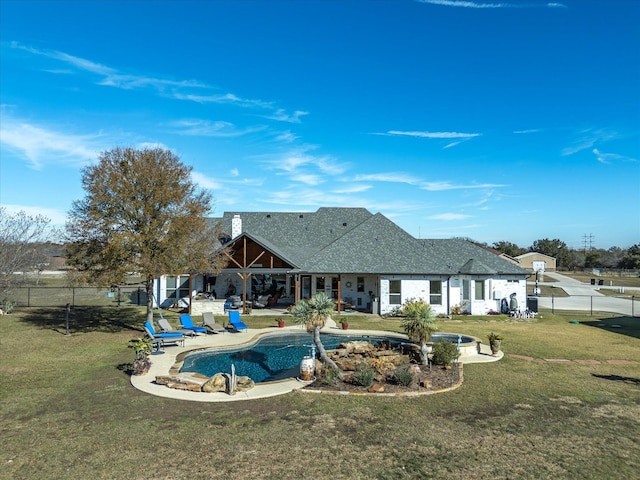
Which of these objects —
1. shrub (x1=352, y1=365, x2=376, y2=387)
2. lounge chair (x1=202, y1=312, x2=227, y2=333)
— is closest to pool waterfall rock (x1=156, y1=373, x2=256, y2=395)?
shrub (x1=352, y1=365, x2=376, y2=387)

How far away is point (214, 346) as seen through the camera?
1834 cm

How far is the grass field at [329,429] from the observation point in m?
7.56

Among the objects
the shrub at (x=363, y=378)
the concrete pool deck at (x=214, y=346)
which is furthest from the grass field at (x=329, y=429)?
the shrub at (x=363, y=378)

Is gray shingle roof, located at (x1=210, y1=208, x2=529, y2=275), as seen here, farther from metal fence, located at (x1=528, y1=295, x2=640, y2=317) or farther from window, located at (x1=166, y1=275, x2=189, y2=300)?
window, located at (x1=166, y1=275, x2=189, y2=300)

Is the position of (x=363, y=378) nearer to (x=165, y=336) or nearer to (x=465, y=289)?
(x=165, y=336)

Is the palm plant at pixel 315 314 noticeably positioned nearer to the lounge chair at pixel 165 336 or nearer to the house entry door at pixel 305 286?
the lounge chair at pixel 165 336

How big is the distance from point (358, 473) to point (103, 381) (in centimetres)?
940

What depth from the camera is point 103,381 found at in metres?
13.0

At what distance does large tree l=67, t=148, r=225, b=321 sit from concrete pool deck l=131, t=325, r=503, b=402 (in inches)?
169

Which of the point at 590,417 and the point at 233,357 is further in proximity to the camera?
the point at 233,357

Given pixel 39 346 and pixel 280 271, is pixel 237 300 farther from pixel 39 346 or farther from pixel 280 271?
pixel 39 346

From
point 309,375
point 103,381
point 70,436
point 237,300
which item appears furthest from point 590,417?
point 237,300

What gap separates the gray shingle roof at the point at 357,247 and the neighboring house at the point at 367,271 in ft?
0.24

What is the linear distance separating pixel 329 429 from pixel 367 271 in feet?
66.8
